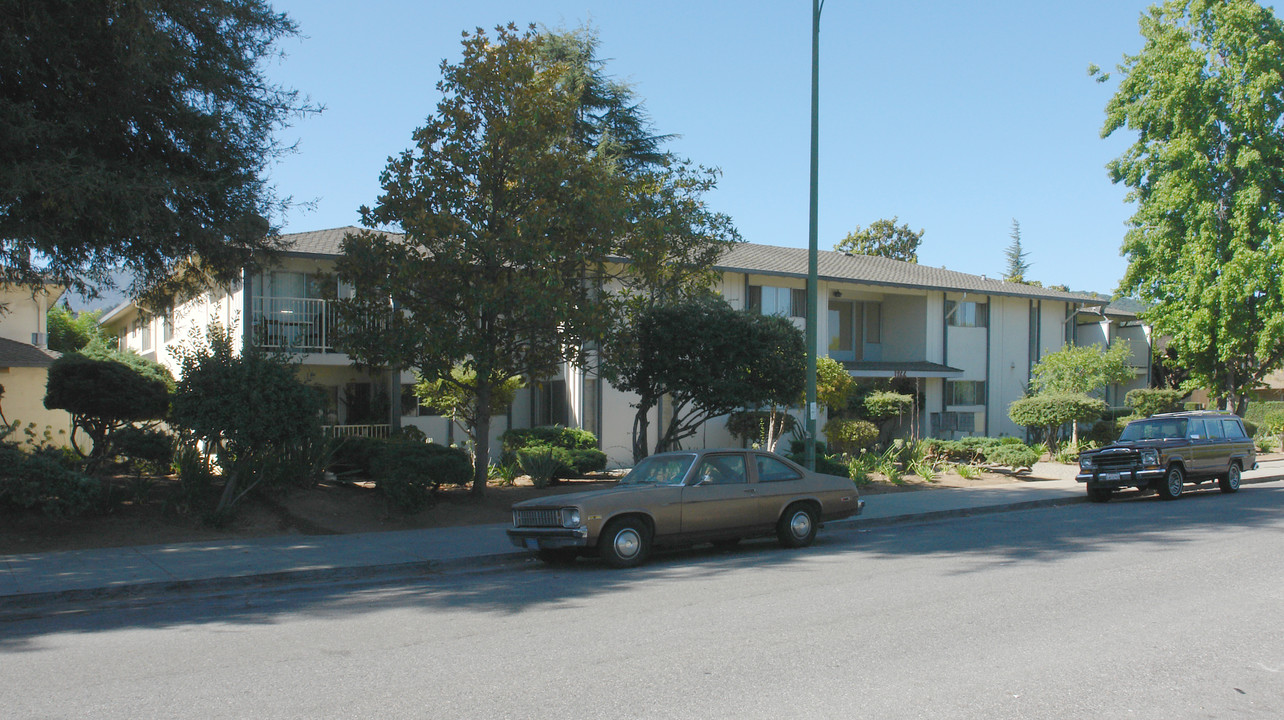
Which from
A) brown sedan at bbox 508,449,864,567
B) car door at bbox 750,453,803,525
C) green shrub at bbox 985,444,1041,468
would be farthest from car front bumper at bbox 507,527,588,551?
green shrub at bbox 985,444,1041,468

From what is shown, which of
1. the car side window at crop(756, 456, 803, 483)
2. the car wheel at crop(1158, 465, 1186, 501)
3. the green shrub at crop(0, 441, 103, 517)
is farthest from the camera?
the car wheel at crop(1158, 465, 1186, 501)

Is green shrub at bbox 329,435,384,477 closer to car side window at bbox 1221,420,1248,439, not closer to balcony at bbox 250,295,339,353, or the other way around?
balcony at bbox 250,295,339,353

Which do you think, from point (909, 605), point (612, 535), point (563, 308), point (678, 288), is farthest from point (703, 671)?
point (678, 288)

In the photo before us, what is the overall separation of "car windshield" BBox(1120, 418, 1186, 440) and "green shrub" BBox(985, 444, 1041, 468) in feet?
11.5

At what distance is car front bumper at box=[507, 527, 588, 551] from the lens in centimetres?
1003

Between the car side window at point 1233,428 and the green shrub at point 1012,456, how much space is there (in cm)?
419

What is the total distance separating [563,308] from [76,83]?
23.4ft

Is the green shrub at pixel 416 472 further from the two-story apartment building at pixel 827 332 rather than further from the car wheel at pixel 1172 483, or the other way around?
the car wheel at pixel 1172 483

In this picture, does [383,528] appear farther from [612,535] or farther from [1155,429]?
[1155,429]

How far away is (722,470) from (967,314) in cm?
2237

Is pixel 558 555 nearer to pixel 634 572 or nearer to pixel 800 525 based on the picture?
pixel 634 572

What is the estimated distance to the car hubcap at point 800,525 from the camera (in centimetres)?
1166

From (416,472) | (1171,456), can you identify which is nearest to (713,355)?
(416,472)

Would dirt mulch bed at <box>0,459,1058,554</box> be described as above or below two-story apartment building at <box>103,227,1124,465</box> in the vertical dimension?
below
